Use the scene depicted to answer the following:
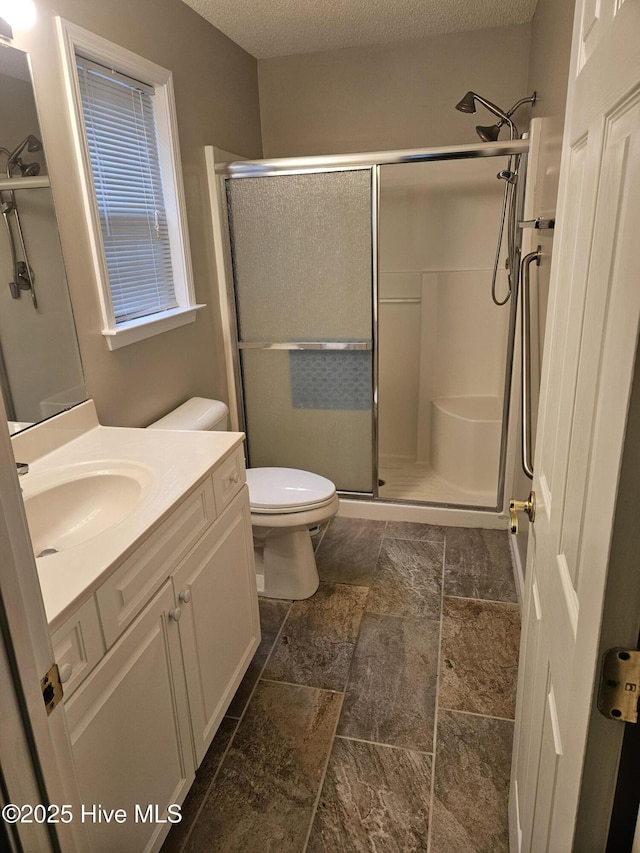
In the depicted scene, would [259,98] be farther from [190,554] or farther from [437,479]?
[190,554]

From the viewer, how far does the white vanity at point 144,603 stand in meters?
1.09

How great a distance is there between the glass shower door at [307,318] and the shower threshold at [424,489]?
0.82 ft

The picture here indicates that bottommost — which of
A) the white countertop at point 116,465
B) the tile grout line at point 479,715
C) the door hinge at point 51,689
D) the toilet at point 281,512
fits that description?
the tile grout line at point 479,715

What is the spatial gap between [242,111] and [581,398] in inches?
111

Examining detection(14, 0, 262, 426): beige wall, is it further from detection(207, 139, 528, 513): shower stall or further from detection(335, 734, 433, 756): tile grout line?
detection(335, 734, 433, 756): tile grout line

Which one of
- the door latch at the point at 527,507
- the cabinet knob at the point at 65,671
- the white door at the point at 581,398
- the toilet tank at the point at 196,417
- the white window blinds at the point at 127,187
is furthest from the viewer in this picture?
the toilet tank at the point at 196,417

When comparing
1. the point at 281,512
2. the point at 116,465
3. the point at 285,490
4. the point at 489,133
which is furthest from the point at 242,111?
the point at 116,465

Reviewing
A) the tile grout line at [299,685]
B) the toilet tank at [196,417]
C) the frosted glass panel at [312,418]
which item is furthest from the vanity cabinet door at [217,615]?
the frosted glass panel at [312,418]

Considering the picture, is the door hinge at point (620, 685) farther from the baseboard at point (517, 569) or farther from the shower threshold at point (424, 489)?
the shower threshold at point (424, 489)

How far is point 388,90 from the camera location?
3.05 meters

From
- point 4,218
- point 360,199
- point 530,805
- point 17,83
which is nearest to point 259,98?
point 360,199

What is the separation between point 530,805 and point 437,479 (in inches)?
93.5

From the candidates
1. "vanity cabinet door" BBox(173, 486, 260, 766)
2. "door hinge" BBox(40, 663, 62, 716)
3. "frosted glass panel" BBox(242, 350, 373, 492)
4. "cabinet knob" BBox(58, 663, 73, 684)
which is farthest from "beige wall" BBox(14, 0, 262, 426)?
"door hinge" BBox(40, 663, 62, 716)

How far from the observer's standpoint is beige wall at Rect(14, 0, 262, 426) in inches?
67.4
